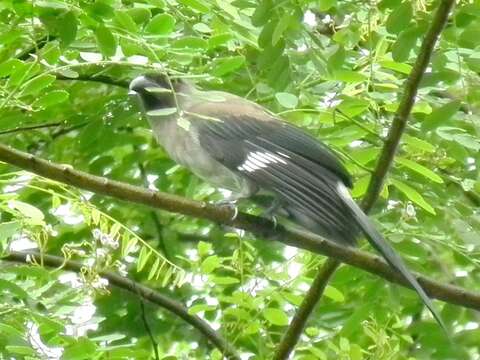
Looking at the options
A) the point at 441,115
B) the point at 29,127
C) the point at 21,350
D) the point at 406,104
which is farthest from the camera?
the point at 29,127

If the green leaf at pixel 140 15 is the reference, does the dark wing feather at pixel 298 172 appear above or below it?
below

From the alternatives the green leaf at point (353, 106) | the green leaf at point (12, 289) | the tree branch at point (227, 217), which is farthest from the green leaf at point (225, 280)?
the green leaf at point (12, 289)

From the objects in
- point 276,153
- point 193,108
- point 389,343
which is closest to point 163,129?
point 193,108

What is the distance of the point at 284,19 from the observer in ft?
9.64

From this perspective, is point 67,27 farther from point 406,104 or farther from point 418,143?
point 418,143

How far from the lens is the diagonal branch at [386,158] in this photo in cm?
279

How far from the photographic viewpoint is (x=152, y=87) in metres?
3.21

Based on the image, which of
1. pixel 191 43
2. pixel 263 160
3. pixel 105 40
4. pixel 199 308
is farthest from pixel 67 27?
pixel 199 308

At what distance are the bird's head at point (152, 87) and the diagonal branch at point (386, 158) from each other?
0.60 metres

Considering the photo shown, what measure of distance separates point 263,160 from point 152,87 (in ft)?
1.61

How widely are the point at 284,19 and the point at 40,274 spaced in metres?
0.88

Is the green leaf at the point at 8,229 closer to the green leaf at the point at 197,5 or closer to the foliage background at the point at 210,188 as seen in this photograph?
the foliage background at the point at 210,188

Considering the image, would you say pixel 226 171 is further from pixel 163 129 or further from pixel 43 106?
pixel 43 106

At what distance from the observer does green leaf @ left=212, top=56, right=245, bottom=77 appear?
3252 millimetres
